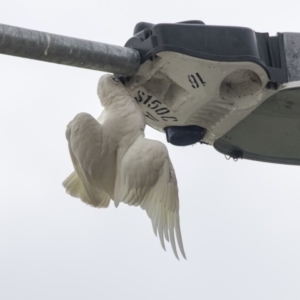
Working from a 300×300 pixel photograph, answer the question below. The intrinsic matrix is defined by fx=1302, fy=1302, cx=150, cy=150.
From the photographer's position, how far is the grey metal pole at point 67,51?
511 cm

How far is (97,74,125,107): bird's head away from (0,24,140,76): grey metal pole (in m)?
0.22

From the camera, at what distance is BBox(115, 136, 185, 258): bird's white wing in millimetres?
5605

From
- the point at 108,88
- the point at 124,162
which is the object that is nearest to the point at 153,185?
the point at 124,162

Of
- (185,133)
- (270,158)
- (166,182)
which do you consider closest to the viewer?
(166,182)

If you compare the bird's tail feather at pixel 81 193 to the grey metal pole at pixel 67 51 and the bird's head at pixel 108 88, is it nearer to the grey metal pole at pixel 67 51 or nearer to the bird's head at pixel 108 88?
the bird's head at pixel 108 88

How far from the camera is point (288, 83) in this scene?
5.95 m

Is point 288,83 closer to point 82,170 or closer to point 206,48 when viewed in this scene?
point 206,48

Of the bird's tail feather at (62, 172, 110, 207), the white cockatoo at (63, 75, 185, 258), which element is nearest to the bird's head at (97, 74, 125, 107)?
the white cockatoo at (63, 75, 185, 258)

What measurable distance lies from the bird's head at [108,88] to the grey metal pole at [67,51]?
0.71 ft

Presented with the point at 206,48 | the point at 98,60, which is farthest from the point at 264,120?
the point at 98,60

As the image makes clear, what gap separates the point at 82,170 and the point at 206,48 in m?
0.76

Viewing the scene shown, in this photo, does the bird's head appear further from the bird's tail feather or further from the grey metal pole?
the bird's tail feather

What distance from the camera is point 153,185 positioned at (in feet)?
18.7

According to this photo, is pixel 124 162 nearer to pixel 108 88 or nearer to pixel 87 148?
pixel 87 148
